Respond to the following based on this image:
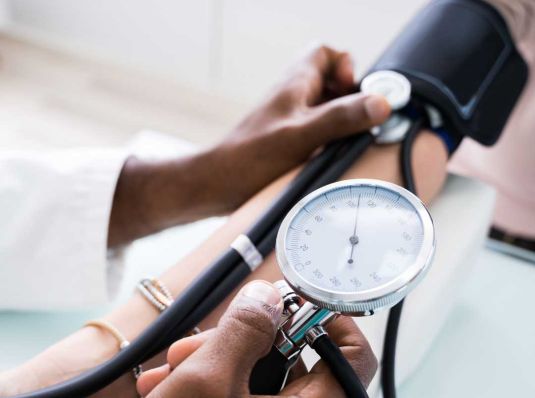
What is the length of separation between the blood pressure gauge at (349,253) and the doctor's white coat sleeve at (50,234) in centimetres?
38

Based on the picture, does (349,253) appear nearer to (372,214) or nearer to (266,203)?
(372,214)

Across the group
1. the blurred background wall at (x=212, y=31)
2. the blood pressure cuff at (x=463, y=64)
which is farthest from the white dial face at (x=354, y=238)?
the blurred background wall at (x=212, y=31)

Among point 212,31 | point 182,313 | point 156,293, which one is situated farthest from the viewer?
point 212,31

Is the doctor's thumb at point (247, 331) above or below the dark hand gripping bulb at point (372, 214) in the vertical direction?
above

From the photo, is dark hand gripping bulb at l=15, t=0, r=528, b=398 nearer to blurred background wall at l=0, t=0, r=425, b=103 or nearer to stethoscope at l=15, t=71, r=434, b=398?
stethoscope at l=15, t=71, r=434, b=398

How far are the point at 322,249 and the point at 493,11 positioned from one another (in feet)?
1.91

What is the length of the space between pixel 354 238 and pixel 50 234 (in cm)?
46

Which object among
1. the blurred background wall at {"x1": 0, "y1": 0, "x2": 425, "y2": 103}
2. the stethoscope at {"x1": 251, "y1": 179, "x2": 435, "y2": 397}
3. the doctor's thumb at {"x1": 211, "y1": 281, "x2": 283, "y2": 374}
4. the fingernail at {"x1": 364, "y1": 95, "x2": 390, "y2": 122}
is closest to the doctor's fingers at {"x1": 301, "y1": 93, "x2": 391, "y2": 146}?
the fingernail at {"x1": 364, "y1": 95, "x2": 390, "y2": 122}

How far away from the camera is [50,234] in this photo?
0.80m

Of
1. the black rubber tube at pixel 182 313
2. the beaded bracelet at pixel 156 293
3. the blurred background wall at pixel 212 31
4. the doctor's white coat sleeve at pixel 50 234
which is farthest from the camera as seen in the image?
the blurred background wall at pixel 212 31

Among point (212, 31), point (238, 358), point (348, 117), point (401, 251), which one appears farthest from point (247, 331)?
point (212, 31)

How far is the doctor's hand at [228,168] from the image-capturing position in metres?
0.82

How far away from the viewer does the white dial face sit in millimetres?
449

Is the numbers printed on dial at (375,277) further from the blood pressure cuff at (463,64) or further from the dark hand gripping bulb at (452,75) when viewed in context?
the blood pressure cuff at (463,64)
